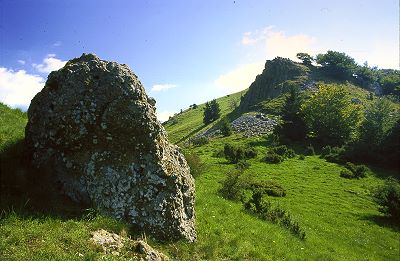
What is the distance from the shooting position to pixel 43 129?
13.6 m

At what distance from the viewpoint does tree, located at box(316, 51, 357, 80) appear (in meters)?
162

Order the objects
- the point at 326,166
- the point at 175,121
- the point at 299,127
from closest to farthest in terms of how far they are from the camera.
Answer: the point at 326,166
the point at 299,127
the point at 175,121

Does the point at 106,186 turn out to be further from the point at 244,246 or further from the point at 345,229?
the point at 345,229

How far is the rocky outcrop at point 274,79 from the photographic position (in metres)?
150

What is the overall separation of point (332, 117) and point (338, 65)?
88.6 meters

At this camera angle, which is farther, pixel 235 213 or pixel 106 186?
pixel 235 213

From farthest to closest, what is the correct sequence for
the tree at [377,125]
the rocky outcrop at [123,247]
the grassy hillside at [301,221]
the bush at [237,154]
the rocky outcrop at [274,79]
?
the rocky outcrop at [274,79], the tree at [377,125], the bush at [237,154], the grassy hillside at [301,221], the rocky outcrop at [123,247]

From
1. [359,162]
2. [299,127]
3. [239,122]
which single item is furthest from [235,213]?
[239,122]

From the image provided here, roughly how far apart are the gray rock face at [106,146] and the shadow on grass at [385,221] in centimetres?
2833

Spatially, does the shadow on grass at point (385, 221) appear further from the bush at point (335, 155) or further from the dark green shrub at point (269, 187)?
the bush at point (335, 155)

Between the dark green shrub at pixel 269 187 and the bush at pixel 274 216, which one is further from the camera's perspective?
the dark green shrub at pixel 269 187

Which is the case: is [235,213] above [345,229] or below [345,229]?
above

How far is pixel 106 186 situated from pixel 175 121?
555 ft

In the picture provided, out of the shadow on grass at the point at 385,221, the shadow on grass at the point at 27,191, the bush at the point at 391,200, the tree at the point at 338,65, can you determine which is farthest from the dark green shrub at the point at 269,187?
the tree at the point at 338,65
